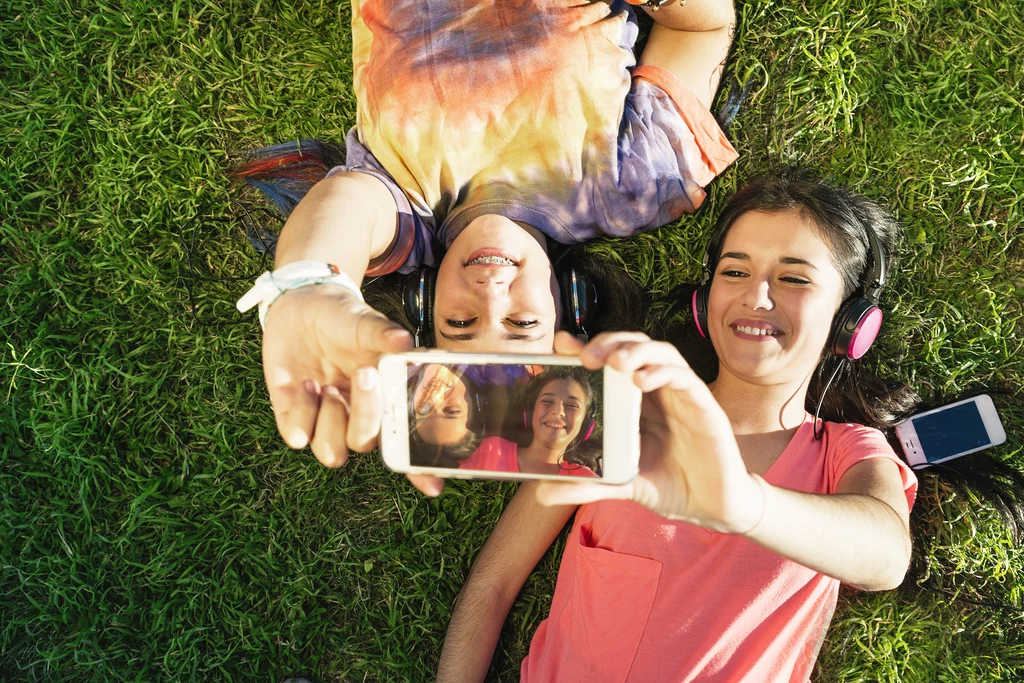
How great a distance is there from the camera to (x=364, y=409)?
1592 millimetres

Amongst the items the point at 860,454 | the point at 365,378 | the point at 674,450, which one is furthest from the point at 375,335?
the point at 860,454

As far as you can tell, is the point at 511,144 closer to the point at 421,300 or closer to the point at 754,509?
the point at 421,300

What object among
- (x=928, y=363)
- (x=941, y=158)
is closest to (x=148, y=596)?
(x=928, y=363)

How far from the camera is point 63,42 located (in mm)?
3363

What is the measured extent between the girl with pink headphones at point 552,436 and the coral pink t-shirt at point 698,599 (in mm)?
1014

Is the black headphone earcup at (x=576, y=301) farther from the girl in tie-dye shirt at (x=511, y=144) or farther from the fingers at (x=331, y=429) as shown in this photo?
the fingers at (x=331, y=429)

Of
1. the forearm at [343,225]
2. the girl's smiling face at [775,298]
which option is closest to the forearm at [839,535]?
the girl's smiling face at [775,298]

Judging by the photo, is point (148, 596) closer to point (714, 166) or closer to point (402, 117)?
point (402, 117)

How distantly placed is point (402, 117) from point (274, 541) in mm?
2033

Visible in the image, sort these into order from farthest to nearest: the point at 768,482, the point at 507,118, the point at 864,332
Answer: the point at 507,118 → the point at 864,332 → the point at 768,482

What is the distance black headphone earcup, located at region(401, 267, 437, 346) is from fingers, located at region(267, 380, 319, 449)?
43.4 inches

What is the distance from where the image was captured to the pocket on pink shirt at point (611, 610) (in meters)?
2.55

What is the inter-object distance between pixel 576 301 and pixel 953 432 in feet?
5.67

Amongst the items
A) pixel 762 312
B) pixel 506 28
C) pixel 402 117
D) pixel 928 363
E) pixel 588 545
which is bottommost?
pixel 588 545
